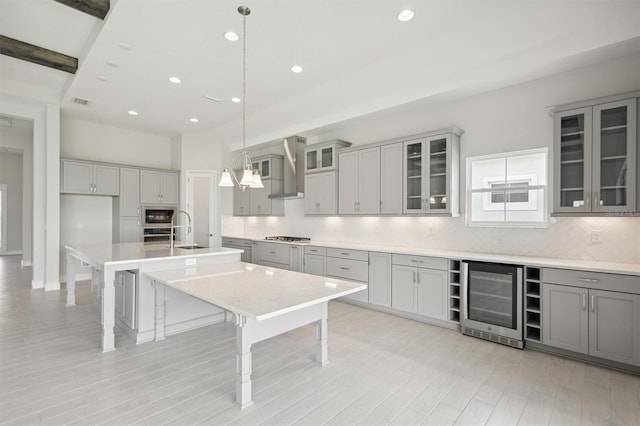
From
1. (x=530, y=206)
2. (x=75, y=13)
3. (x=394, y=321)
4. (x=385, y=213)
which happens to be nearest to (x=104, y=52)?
(x=75, y=13)

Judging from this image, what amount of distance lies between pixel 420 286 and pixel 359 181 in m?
1.84

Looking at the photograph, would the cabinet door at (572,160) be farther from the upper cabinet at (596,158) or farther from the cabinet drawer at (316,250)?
the cabinet drawer at (316,250)

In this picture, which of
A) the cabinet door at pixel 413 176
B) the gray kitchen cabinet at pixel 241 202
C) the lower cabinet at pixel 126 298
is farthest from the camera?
the gray kitchen cabinet at pixel 241 202

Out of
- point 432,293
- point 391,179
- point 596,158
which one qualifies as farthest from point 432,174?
point 596,158

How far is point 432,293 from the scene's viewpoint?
384 centimetres

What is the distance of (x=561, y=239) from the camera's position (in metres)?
3.41

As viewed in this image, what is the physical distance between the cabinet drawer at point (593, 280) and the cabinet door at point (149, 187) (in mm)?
7013

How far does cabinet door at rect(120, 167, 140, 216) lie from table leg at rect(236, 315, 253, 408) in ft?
18.5

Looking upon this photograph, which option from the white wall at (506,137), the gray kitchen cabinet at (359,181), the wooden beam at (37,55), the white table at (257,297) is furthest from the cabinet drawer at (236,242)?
the wooden beam at (37,55)

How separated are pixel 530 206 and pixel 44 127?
7775 mm

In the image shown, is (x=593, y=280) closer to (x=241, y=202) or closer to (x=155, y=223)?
(x=241, y=202)

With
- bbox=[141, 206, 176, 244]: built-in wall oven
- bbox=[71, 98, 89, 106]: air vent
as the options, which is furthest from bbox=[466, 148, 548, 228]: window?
bbox=[71, 98, 89, 106]: air vent

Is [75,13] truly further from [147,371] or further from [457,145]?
[457,145]

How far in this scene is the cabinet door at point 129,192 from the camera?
650cm
